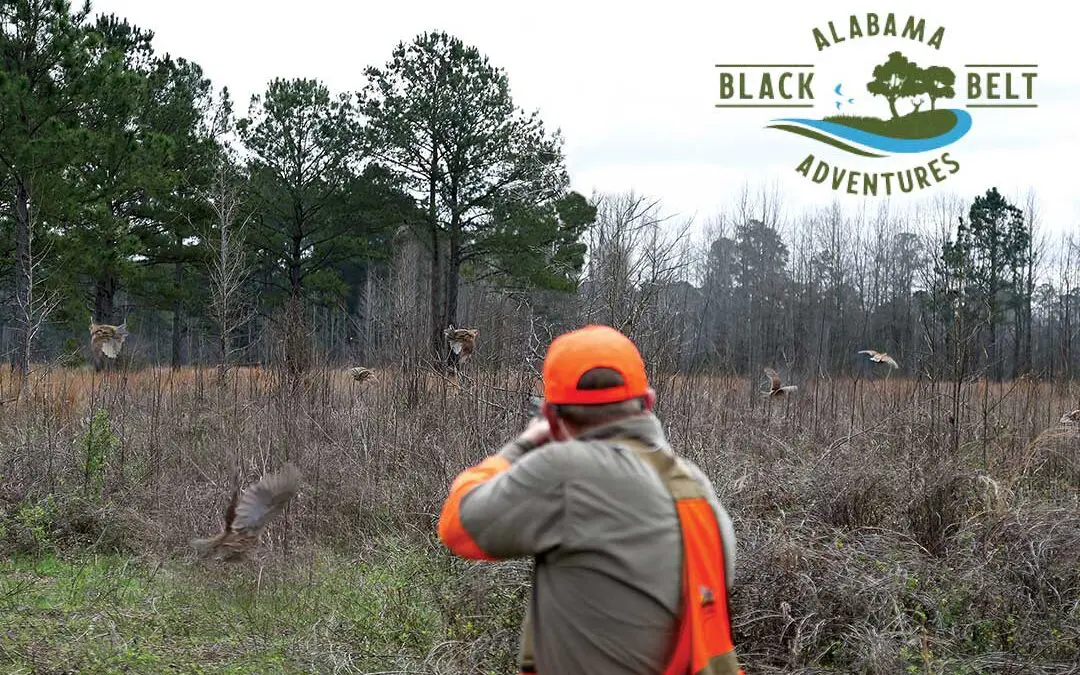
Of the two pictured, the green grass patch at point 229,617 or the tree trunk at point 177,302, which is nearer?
the green grass patch at point 229,617

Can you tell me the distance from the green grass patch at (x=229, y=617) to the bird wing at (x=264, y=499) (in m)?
0.72

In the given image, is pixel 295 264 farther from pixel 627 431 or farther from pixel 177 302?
pixel 627 431

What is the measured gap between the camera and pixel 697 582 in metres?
2.35

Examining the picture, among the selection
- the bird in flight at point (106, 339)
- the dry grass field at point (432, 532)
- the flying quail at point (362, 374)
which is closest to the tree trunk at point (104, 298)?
the bird in flight at point (106, 339)

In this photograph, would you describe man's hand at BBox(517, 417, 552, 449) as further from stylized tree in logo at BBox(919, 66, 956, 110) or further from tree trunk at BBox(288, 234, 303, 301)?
tree trunk at BBox(288, 234, 303, 301)

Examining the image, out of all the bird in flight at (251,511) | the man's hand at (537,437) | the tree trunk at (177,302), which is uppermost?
the tree trunk at (177,302)

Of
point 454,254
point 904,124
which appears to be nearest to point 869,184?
point 904,124

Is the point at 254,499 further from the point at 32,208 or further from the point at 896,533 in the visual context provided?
the point at 32,208

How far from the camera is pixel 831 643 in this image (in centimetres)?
531

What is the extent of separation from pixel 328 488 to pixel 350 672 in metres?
3.72

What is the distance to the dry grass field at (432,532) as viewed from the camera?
17.9ft

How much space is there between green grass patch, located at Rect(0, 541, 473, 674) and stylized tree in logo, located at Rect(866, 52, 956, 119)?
8.42 meters

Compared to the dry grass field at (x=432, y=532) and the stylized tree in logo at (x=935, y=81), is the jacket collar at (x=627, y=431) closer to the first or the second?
the dry grass field at (x=432, y=532)

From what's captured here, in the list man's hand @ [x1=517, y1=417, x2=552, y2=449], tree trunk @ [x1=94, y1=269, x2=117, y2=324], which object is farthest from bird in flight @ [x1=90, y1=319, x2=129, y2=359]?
tree trunk @ [x1=94, y1=269, x2=117, y2=324]
